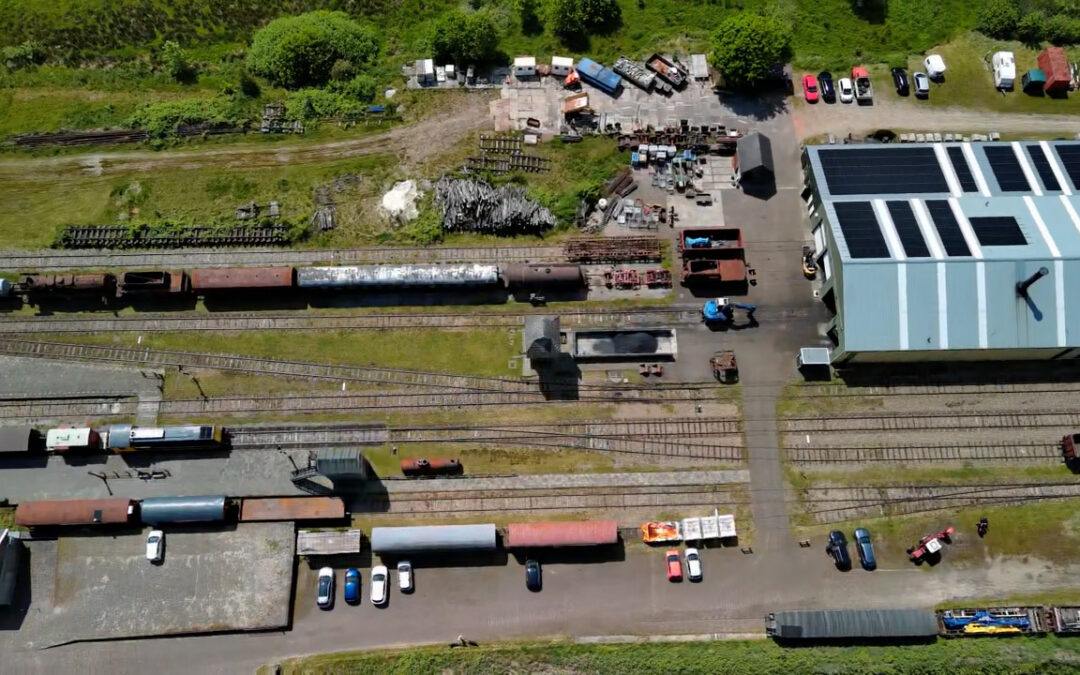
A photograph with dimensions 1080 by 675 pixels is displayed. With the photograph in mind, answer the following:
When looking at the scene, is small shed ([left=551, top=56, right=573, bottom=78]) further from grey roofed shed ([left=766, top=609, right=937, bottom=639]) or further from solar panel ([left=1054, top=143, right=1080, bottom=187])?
grey roofed shed ([left=766, top=609, right=937, bottom=639])

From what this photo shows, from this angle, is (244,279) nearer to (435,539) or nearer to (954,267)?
(435,539)

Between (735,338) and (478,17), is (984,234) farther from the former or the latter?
(478,17)

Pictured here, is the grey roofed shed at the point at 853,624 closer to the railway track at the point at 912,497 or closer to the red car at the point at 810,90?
the railway track at the point at 912,497

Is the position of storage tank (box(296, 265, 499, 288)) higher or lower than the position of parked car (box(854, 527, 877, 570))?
higher

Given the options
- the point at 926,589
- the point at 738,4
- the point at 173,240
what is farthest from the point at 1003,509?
the point at 173,240

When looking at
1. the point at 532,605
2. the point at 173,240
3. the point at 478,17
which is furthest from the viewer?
the point at 478,17

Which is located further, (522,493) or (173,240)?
(173,240)

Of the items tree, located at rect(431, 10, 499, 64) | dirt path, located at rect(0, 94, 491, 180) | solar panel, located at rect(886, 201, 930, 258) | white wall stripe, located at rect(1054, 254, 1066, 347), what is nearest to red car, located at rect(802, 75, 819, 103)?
solar panel, located at rect(886, 201, 930, 258)
